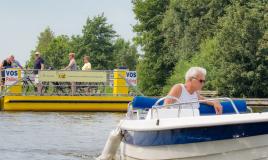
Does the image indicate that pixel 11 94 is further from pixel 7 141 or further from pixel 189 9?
→ pixel 189 9

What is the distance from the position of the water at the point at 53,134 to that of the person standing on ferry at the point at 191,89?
4236 mm

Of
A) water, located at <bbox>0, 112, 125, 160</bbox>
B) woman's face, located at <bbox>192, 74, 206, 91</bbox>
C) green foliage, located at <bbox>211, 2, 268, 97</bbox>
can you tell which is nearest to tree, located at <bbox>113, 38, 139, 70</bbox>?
green foliage, located at <bbox>211, 2, 268, 97</bbox>

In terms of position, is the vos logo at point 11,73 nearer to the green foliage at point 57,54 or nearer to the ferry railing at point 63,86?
the ferry railing at point 63,86

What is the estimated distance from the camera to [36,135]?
19.8 meters

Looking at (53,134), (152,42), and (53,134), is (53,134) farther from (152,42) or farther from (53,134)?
(152,42)

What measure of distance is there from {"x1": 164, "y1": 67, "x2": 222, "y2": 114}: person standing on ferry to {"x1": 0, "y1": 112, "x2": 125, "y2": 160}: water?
4.24 meters

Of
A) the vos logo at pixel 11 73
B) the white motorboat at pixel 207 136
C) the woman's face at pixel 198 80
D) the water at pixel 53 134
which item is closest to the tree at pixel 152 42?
the vos logo at pixel 11 73

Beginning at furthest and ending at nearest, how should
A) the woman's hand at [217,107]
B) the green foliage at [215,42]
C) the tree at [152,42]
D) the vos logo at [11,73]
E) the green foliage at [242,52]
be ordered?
the tree at [152,42]
the green foliage at [215,42]
the green foliage at [242,52]
the vos logo at [11,73]
the woman's hand at [217,107]

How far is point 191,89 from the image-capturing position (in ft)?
38.6

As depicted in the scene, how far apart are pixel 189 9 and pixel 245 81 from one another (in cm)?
1044

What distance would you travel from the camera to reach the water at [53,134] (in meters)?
16.2

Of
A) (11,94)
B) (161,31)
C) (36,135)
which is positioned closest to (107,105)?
(11,94)

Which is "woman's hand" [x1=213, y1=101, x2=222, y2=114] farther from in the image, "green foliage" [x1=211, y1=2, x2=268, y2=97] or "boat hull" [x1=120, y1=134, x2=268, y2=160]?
"green foliage" [x1=211, y1=2, x2=268, y2=97]

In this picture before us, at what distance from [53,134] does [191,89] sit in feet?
29.3
